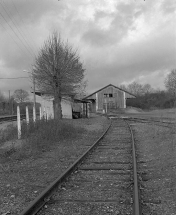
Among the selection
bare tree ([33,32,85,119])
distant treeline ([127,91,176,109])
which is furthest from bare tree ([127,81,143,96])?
bare tree ([33,32,85,119])

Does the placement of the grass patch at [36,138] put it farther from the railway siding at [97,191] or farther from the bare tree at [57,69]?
the bare tree at [57,69]

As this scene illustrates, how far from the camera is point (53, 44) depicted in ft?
92.0

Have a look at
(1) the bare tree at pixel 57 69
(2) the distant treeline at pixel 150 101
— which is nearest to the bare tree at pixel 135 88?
(2) the distant treeline at pixel 150 101

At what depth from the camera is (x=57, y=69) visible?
27.3 meters

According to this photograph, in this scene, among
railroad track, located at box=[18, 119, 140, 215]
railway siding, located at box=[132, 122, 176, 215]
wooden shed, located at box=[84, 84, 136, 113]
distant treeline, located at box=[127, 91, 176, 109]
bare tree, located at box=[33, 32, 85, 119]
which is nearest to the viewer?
railroad track, located at box=[18, 119, 140, 215]

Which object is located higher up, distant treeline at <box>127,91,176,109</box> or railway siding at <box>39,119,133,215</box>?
distant treeline at <box>127,91,176,109</box>

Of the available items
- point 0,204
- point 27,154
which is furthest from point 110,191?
point 27,154

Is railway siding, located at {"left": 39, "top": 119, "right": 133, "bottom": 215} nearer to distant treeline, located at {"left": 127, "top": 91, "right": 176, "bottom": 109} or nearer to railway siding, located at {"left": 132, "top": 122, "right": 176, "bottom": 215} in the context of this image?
railway siding, located at {"left": 132, "top": 122, "right": 176, "bottom": 215}

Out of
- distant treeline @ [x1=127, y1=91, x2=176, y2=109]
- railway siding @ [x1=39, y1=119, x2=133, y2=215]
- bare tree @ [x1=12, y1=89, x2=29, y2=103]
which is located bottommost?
railway siding @ [x1=39, y1=119, x2=133, y2=215]

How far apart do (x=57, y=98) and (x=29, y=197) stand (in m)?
24.2

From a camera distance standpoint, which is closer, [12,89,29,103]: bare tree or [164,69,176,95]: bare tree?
[164,69,176,95]: bare tree

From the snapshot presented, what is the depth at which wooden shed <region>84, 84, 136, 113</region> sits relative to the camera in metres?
68.7

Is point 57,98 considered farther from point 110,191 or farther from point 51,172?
point 110,191

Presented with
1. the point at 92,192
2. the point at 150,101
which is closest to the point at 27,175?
the point at 92,192
